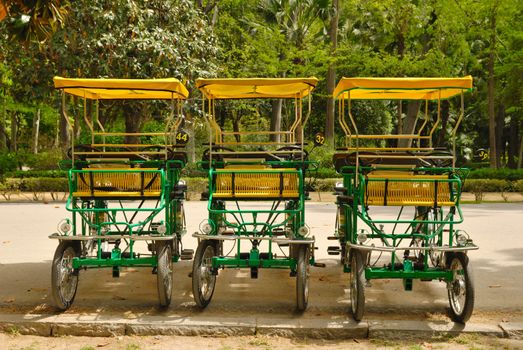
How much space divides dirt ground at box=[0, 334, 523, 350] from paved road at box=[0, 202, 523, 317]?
0.70 m

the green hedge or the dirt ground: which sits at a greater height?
the green hedge

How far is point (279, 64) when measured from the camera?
27.8 meters

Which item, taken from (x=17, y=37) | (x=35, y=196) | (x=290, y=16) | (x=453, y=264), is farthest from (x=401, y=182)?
(x=290, y=16)

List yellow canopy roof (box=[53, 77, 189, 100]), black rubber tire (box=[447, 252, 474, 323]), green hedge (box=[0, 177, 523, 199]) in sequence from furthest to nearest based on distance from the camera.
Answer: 1. green hedge (box=[0, 177, 523, 199])
2. yellow canopy roof (box=[53, 77, 189, 100])
3. black rubber tire (box=[447, 252, 474, 323])

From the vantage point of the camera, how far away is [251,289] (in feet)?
25.6

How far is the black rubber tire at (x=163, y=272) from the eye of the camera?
6.70 m

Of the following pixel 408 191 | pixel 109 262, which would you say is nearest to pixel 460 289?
pixel 408 191

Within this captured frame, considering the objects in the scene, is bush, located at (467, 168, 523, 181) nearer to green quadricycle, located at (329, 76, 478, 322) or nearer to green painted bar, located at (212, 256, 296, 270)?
green quadricycle, located at (329, 76, 478, 322)

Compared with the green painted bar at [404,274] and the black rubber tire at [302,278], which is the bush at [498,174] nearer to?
the green painted bar at [404,274]

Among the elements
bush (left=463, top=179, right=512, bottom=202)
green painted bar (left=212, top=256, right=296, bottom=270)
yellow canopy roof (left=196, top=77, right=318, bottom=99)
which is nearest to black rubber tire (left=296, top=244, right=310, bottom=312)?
green painted bar (left=212, top=256, right=296, bottom=270)

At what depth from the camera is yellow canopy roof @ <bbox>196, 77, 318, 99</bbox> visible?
7.38 m

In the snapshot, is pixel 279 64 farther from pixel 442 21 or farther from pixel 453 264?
pixel 453 264

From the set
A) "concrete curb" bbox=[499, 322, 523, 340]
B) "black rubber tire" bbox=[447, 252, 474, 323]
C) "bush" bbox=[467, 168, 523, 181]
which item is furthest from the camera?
"bush" bbox=[467, 168, 523, 181]

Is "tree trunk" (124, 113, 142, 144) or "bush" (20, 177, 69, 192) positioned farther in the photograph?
"tree trunk" (124, 113, 142, 144)
